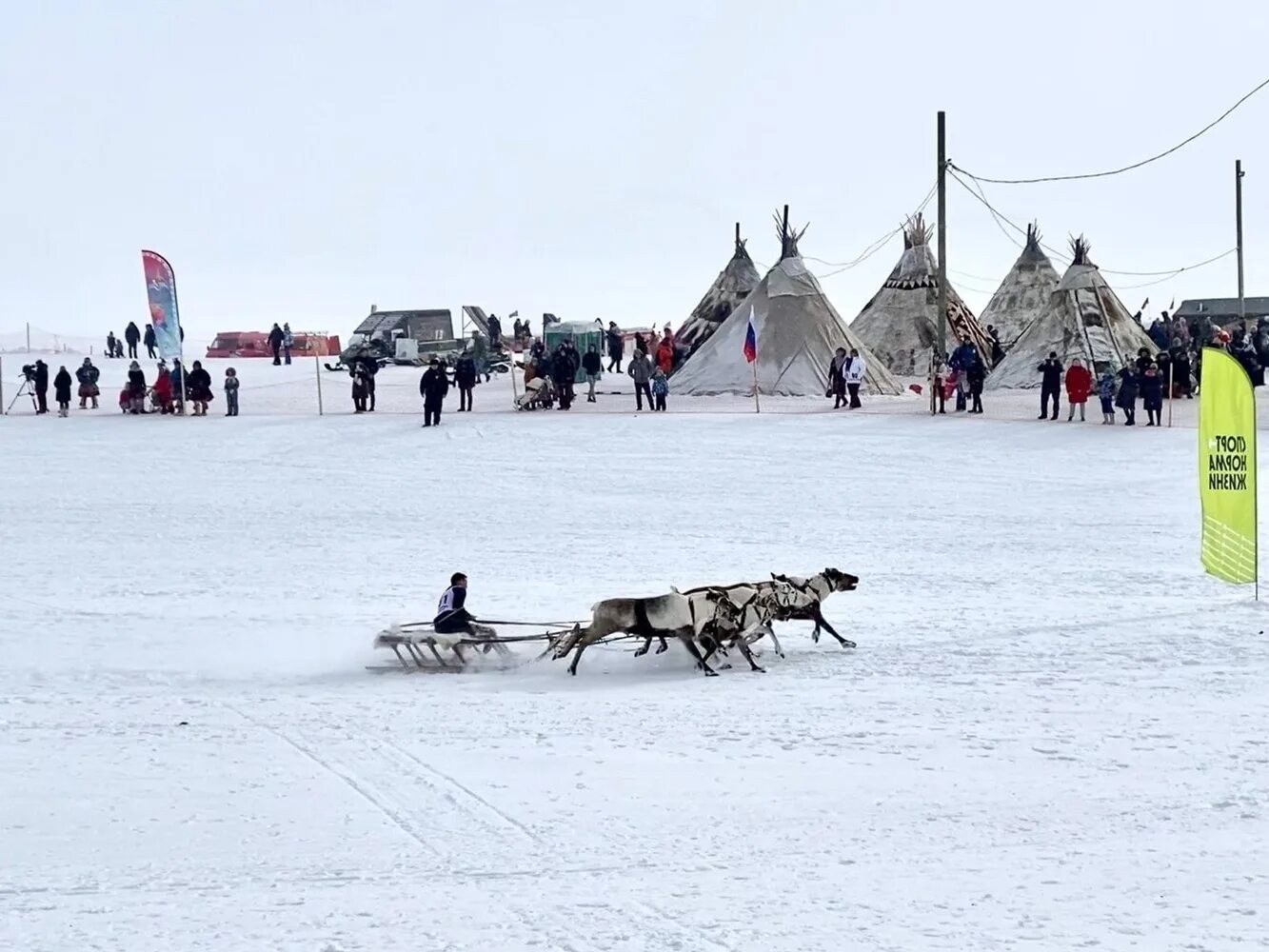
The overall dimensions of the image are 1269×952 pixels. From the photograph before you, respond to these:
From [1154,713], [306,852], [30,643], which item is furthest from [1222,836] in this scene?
[30,643]

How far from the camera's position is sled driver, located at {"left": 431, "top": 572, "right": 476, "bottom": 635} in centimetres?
1189

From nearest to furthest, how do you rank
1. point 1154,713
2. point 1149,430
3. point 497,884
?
point 497,884, point 1154,713, point 1149,430

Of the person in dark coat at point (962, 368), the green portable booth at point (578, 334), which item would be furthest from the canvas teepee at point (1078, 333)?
the green portable booth at point (578, 334)

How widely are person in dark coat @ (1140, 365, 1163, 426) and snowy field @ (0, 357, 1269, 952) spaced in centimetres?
720

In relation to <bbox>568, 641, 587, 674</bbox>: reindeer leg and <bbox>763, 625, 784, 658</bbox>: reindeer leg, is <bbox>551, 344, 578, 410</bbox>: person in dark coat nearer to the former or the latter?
<bbox>763, 625, 784, 658</bbox>: reindeer leg

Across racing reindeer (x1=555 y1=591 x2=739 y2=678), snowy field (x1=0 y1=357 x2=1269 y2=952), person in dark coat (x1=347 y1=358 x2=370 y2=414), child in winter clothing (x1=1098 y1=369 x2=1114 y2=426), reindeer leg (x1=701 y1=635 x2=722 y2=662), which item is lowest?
snowy field (x1=0 y1=357 x2=1269 y2=952)

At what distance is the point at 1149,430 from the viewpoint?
27.7 m

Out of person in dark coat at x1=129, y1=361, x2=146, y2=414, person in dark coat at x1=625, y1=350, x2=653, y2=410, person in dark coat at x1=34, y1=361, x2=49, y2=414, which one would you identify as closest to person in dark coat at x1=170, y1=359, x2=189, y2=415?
person in dark coat at x1=129, y1=361, x2=146, y2=414

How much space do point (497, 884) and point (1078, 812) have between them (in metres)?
2.86

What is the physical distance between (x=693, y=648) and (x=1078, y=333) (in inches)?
1068

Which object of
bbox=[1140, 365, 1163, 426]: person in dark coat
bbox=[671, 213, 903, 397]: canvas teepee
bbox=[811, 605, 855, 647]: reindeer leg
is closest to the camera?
bbox=[811, 605, 855, 647]: reindeer leg

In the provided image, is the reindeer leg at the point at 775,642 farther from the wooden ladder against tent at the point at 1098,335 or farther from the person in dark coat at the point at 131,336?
the person in dark coat at the point at 131,336

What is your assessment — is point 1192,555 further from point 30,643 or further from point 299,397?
point 299,397

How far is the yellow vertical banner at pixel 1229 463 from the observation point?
1460 cm
